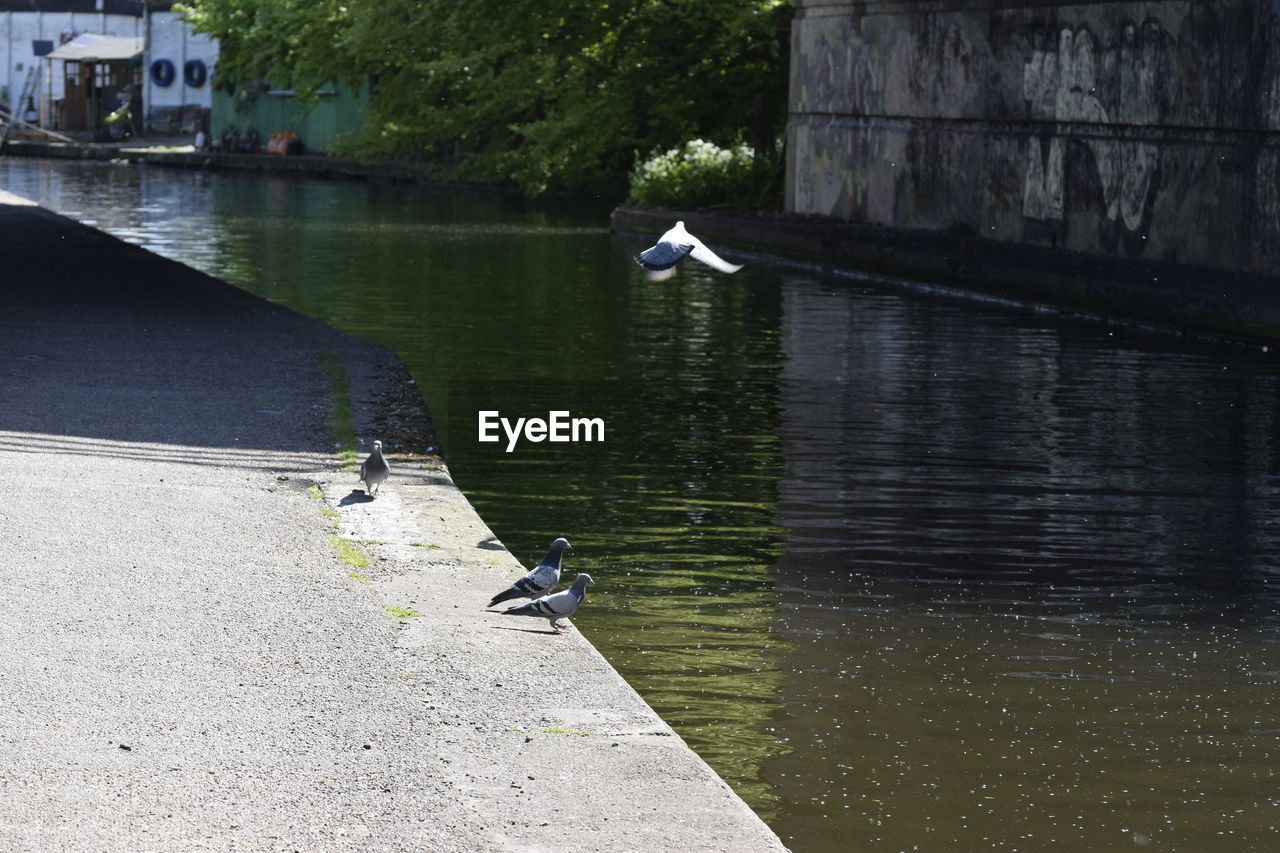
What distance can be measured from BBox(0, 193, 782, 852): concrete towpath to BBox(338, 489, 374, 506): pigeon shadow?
4 cm

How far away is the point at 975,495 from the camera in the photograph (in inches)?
457

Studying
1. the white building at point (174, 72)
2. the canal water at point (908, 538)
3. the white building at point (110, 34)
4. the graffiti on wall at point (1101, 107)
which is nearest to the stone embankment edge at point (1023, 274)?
the canal water at point (908, 538)

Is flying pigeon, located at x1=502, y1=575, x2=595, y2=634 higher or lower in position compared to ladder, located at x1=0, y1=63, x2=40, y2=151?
lower

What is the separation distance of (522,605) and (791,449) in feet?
18.5

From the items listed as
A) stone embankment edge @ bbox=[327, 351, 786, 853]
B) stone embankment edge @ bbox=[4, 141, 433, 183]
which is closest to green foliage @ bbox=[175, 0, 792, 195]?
stone embankment edge @ bbox=[4, 141, 433, 183]

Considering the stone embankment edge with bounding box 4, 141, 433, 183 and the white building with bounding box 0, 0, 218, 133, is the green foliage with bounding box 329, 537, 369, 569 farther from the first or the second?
the white building with bounding box 0, 0, 218, 133

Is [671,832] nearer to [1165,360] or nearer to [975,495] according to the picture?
[975,495]

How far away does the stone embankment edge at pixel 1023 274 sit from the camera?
19.1 meters

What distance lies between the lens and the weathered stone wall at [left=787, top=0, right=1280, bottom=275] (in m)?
21.1

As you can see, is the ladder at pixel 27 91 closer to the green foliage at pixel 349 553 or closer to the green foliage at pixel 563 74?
the green foliage at pixel 563 74

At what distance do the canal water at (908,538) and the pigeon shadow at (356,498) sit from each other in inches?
37.4

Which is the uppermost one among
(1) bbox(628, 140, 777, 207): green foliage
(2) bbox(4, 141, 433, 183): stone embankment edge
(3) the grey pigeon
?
(2) bbox(4, 141, 433, 183): stone embankment edge

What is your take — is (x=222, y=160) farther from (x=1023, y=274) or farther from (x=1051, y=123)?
(x=1023, y=274)

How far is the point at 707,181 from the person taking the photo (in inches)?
1345
